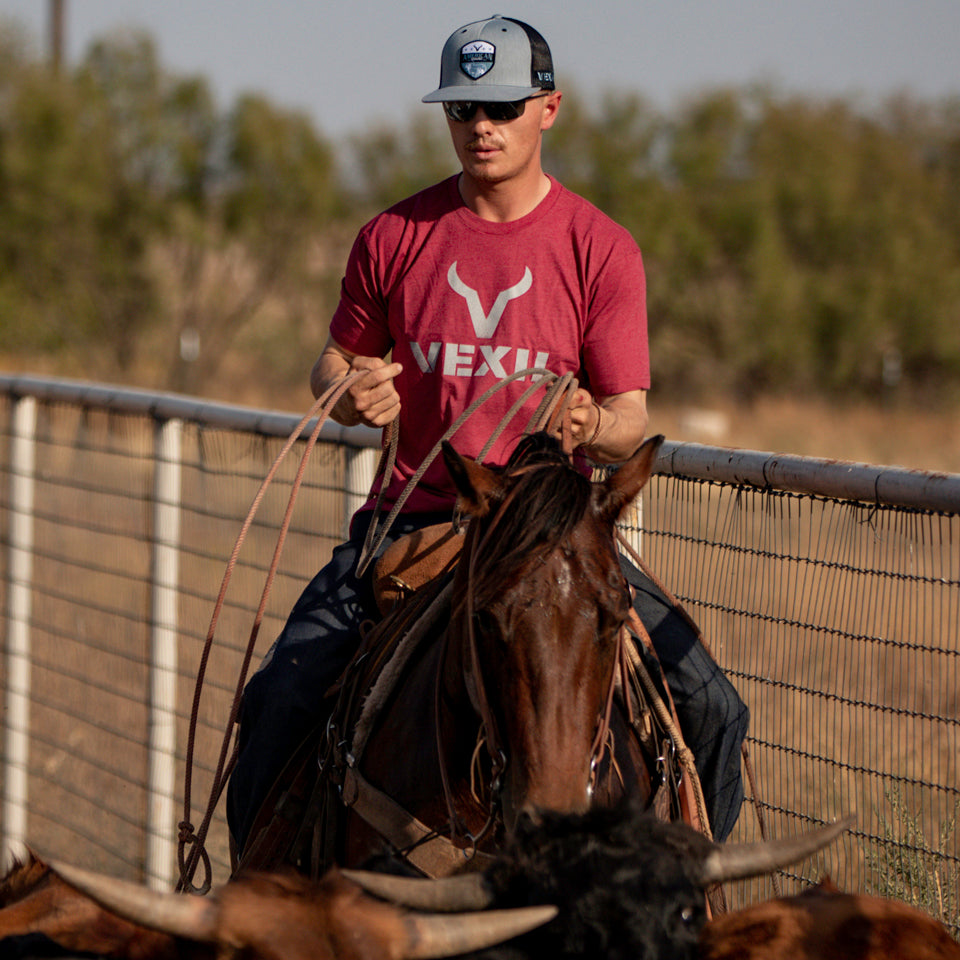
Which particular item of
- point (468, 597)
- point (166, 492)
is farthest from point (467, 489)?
point (166, 492)

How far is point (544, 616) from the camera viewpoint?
2.68 meters

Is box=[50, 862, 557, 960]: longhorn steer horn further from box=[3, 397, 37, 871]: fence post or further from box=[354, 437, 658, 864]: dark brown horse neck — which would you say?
box=[3, 397, 37, 871]: fence post

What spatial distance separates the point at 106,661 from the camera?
9188mm

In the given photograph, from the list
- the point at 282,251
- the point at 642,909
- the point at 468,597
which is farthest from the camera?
the point at 282,251

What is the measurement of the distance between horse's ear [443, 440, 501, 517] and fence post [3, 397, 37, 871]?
4412mm

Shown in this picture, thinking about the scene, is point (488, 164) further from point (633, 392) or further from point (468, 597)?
point (468, 597)

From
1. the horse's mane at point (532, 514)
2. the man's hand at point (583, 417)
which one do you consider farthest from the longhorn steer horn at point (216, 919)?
the man's hand at point (583, 417)

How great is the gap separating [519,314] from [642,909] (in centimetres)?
205

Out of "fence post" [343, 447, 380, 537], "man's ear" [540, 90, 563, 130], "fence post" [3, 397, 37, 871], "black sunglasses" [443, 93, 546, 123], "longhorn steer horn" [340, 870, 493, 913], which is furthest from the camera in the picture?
"fence post" [3, 397, 37, 871]

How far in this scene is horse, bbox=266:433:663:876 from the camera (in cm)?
265

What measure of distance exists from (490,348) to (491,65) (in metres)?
0.80

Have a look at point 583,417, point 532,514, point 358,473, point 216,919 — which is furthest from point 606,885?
point 358,473

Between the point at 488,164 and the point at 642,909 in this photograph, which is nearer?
the point at 642,909

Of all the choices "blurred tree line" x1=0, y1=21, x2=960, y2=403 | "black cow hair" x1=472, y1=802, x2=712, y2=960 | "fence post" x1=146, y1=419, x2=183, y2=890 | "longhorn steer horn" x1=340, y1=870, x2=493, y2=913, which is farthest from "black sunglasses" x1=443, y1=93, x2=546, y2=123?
"blurred tree line" x1=0, y1=21, x2=960, y2=403
